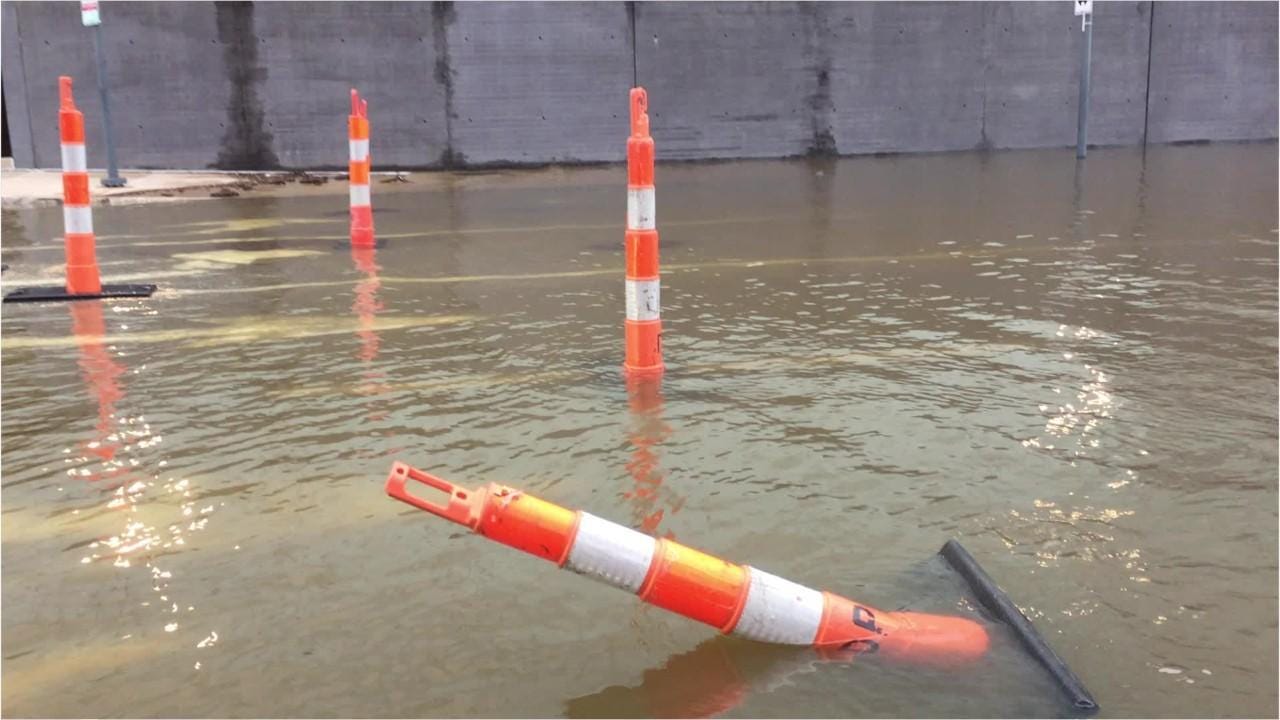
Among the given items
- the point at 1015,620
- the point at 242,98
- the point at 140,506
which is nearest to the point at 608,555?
the point at 1015,620

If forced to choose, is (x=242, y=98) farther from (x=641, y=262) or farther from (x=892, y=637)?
(x=892, y=637)

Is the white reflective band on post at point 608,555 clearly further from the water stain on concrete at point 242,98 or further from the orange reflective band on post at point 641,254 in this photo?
the water stain on concrete at point 242,98

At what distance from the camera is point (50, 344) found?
566cm

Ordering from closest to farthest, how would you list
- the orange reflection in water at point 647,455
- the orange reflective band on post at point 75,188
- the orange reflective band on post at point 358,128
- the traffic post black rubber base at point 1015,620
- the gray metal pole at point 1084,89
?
the traffic post black rubber base at point 1015,620 → the orange reflection in water at point 647,455 → the orange reflective band on post at point 75,188 → the orange reflective band on post at point 358,128 → the gray metal pole at point 1084,89

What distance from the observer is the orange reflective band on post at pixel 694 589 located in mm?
2531

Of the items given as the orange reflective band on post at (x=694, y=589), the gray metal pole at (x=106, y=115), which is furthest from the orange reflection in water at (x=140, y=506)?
the gray metal pole at (x=106, y=115)

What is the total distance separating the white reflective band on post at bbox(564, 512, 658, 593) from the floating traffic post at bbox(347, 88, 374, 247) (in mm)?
6398

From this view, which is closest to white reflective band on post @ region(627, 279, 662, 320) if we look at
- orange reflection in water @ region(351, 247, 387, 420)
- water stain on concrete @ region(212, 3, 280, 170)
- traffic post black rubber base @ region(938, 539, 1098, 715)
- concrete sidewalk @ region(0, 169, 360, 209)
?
orange reflection in water @ region(351, 247, 387, 420)

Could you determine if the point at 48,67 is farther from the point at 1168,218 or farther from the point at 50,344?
the point at 1168,218

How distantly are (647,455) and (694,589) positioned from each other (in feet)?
4.56

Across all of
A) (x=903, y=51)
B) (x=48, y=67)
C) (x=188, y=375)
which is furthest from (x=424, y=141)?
(x=188, y=375)

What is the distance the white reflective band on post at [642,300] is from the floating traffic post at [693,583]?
231 cm

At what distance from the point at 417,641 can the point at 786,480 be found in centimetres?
145

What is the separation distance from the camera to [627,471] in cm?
375
